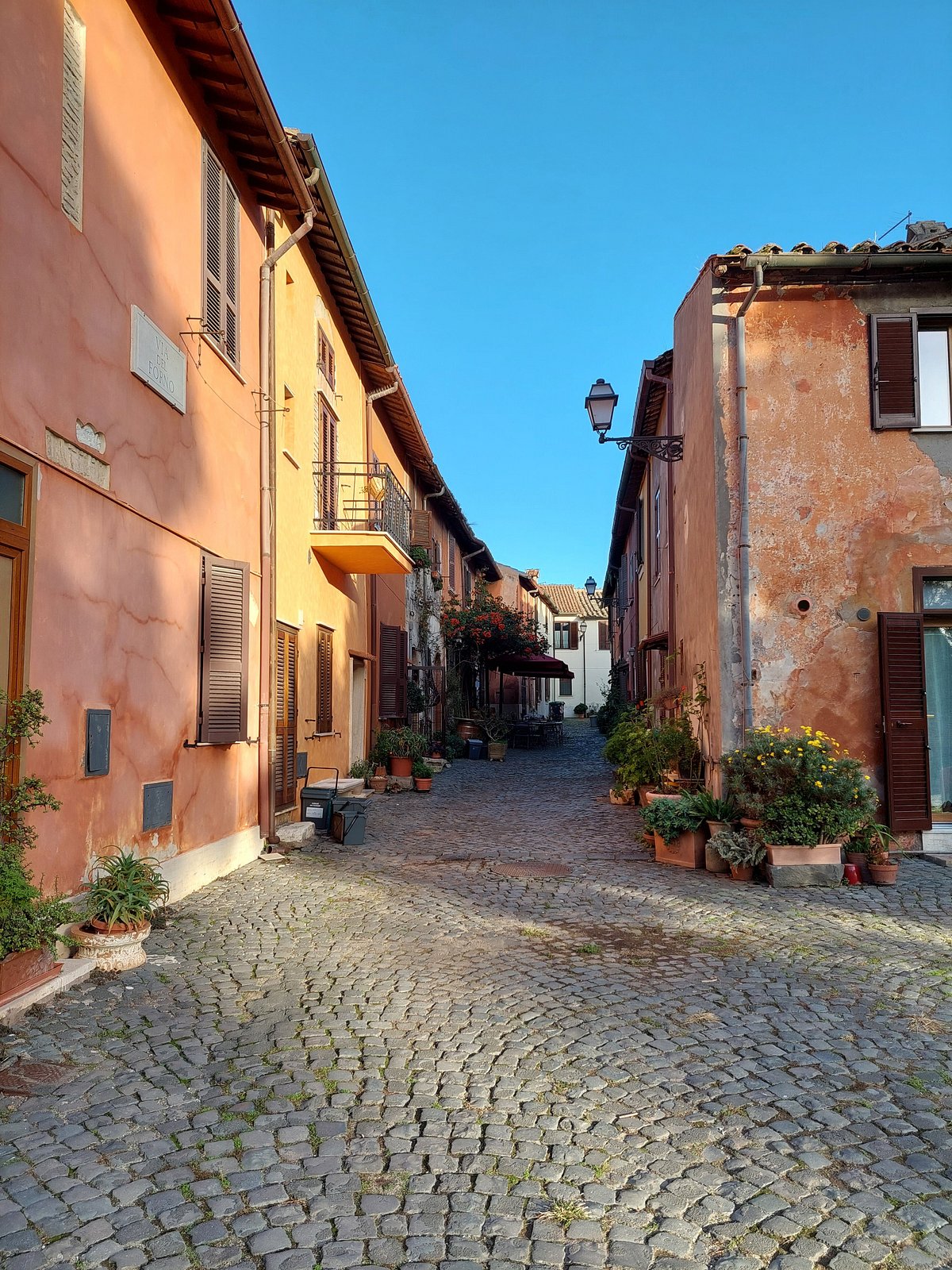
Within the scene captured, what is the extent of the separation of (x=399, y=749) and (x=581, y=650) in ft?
137

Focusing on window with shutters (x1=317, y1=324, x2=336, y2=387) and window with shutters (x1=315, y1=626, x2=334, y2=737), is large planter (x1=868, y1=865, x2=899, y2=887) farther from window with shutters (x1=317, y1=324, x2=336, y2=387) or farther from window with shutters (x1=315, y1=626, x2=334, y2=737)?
window with shutters (x1=317, y1=324, x2=336, y2=387)

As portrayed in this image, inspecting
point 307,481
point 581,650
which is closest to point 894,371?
point 307,481

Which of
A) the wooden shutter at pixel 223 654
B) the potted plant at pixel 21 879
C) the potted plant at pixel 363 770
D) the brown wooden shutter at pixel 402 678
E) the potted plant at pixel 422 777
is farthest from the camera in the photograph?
the brown wooden shutter at pixel 402 678

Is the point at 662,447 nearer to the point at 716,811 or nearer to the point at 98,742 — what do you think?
the point at 716,811

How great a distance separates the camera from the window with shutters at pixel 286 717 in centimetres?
974

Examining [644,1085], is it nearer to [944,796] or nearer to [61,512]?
[61,512]

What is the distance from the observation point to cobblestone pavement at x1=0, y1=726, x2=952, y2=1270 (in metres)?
2.69

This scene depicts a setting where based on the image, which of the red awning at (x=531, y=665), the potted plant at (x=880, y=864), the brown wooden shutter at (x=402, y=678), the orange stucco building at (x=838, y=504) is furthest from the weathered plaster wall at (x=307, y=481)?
the red awning at (x=531, y=665)

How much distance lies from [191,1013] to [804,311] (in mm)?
8429

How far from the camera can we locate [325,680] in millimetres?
12094

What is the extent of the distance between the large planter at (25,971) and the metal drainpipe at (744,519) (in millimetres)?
6460

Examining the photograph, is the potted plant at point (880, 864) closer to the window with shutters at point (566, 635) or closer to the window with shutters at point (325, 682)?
the window with shutters at point (325, 682)

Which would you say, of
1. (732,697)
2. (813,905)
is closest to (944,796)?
(732,697)

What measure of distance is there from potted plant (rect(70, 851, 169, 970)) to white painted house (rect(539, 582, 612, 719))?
1971 inches
